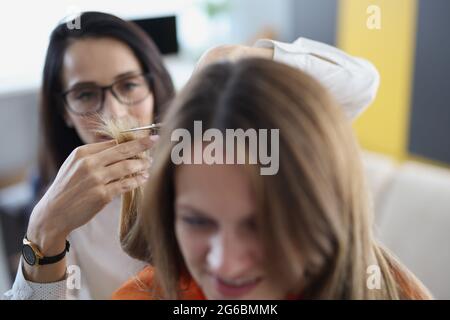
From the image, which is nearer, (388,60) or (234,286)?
(234,286)

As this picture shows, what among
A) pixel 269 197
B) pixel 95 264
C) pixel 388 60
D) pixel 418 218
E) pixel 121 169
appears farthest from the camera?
pixel 388 60

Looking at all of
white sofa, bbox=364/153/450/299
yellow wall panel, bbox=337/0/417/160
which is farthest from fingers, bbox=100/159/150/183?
yellow wall panel, bbox=337/0/417/160

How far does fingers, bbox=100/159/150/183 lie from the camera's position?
527 mm

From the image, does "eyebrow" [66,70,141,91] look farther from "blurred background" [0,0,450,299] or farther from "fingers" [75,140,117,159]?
"blurred background" [0,0,450,299]

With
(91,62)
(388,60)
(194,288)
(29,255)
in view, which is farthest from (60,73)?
(388,60)

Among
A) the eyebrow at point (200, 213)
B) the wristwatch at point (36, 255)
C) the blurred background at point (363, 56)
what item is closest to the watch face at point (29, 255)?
the wristwatch at point (36, 255)

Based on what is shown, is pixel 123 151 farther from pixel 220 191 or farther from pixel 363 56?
pixel 363 56

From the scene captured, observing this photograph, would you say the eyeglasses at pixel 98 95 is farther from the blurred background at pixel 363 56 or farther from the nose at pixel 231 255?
the blurred background at pixel 363 56

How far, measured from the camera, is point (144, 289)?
0.61 metres

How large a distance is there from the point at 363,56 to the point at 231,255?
1556 millimetres

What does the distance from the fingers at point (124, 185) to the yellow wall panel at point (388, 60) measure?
4.71 ft

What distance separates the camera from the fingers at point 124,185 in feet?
Result: 1.76
